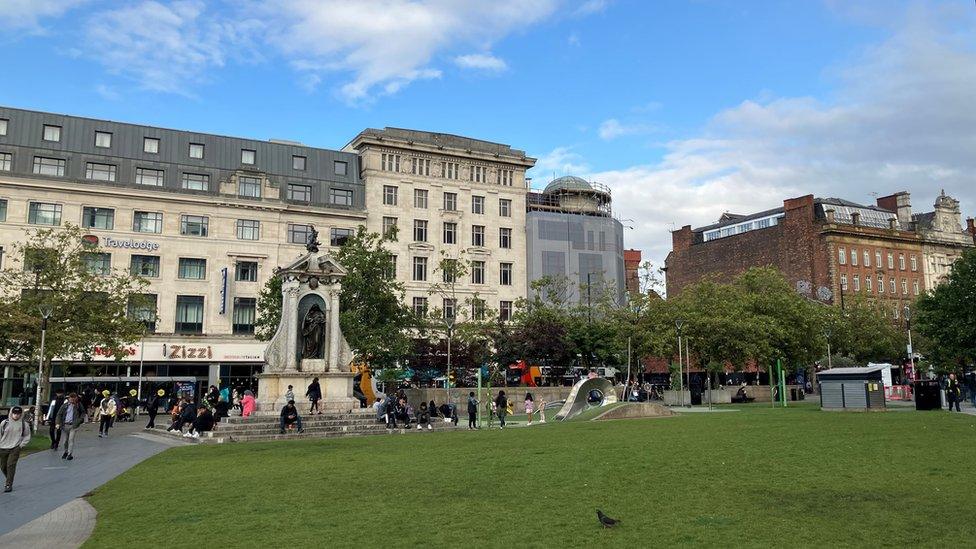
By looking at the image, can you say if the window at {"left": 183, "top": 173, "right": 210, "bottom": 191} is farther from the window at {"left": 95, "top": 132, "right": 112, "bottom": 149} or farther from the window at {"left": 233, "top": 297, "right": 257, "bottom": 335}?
the window at {"left": 233, "top": 297, "right": 257, "bottom": 335}

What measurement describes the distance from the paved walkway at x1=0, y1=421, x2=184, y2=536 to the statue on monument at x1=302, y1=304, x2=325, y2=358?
600 centimetres

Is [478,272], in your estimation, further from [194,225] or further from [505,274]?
[194,225]

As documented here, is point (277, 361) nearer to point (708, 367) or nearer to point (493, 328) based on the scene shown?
point (493, 328)

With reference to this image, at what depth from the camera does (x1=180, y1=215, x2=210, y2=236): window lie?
188 feet

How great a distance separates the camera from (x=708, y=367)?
51.7 metres

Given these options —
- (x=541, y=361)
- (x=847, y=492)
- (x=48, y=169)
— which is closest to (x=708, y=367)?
(x=541, y=361)

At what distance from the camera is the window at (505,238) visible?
68.9 meters

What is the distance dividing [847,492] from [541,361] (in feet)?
138

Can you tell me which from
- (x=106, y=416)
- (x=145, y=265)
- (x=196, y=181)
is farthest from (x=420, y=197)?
(x=106, y=416)

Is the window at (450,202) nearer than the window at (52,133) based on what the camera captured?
No

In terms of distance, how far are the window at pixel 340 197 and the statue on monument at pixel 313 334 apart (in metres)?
33.8

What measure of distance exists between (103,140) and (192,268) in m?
11.6

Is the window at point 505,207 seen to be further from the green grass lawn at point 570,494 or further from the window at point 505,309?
the green grass lawn at point 570,494

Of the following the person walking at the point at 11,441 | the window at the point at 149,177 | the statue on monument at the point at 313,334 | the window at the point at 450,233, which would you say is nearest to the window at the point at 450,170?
the window at the point at 450,233
